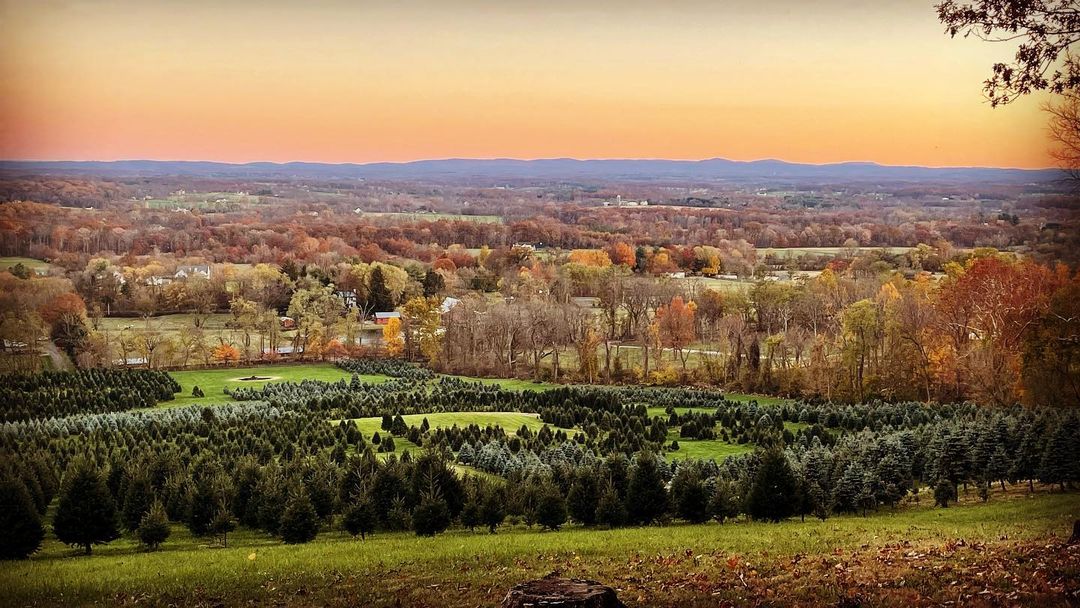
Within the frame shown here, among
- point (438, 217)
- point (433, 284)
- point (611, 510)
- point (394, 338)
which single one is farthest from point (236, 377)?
point (438, 217)

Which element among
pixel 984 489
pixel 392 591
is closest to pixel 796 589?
pixel 392 591

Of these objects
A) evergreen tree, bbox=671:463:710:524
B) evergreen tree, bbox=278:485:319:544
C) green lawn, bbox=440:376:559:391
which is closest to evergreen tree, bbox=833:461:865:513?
evergreen tree, bbox=671:463:710:524

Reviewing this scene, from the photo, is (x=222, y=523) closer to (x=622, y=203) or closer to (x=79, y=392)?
(x=79, y=392)

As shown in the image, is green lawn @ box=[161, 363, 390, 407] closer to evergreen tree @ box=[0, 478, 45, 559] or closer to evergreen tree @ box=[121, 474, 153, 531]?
evergreen tree @ box=[121, 474, 153, 531]

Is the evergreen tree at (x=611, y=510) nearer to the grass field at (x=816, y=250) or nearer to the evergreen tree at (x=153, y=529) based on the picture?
the evergreen tree at (x=153, y=529)

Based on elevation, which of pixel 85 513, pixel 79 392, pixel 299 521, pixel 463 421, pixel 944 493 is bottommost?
pixel 79 392

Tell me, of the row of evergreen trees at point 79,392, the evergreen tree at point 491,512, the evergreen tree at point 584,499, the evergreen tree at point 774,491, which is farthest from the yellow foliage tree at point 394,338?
the evergreen tree at point 774,491

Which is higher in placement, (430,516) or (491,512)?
(430,516)
